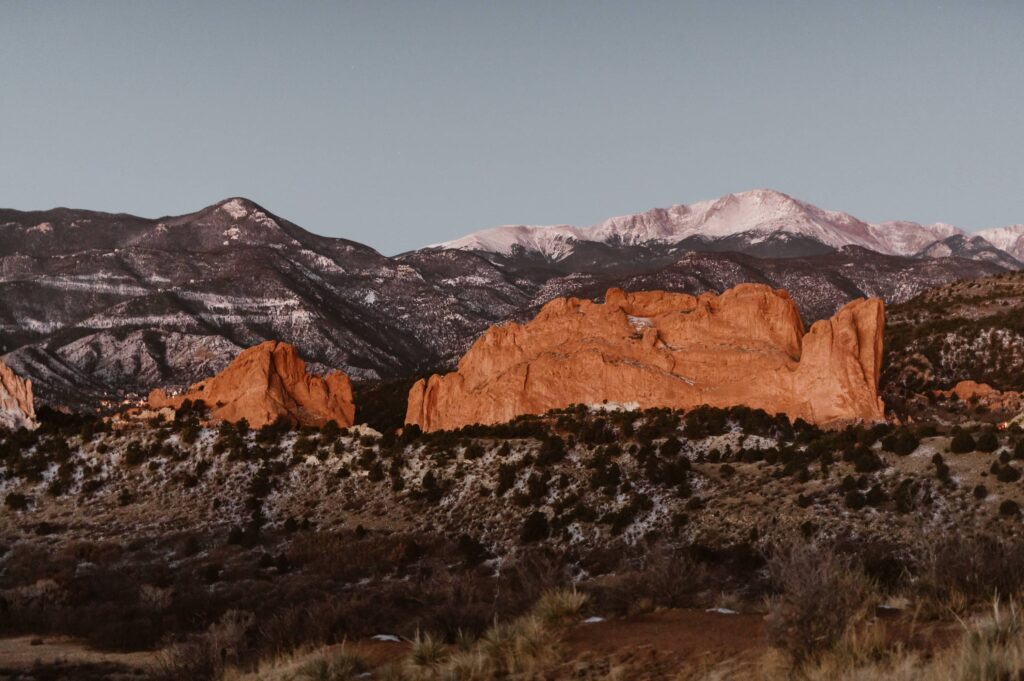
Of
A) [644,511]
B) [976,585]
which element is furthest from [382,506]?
[976,585]

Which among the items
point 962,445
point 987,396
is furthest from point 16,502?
point 987,396

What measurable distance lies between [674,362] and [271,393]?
2581 centimetres

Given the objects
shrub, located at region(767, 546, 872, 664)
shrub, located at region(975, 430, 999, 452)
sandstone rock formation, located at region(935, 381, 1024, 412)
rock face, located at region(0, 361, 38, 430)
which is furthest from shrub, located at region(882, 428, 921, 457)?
rock face, located at region(0, 361, 38, 430)

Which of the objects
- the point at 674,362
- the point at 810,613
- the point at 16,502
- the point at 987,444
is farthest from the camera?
the point at 674,362

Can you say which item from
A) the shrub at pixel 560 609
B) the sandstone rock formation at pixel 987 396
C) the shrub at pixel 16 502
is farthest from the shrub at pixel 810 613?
the sandstone rock formation at pixel 987 396

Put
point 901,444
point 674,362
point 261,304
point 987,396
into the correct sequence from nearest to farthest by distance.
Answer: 1. point 901,444
2. point 674,362
3. point 987,396
4. point 261,304

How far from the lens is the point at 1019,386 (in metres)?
73.8

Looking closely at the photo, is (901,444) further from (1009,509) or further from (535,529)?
(535,529)

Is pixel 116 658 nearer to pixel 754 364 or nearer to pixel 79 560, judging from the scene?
pixel 79 560

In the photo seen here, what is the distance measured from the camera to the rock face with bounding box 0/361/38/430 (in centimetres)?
5415

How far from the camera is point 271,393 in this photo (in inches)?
2211

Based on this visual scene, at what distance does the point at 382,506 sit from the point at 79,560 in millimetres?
12936

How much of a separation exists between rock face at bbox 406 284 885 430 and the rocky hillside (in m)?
19.1

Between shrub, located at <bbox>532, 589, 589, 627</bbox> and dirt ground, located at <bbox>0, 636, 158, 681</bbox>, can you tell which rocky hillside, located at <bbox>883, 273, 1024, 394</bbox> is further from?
dirt ground, located at <bbox>0, 636, 158, 681</bbox>
